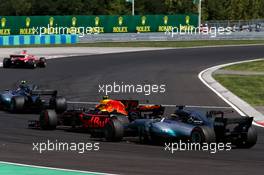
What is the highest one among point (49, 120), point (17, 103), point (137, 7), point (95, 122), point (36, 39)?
point (95, 122)

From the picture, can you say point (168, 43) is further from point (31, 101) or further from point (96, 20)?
point (31, 101)

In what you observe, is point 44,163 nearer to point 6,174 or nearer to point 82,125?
point 6,174

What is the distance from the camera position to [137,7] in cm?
11019

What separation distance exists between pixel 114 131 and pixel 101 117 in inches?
44.3

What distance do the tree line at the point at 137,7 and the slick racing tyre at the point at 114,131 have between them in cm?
8252

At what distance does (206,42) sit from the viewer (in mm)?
73688

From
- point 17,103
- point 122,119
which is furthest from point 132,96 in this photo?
point 122,119

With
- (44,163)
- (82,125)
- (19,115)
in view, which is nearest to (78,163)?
(44,163)

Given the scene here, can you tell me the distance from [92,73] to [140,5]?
71.8 meters

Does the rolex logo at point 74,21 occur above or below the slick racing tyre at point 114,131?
below

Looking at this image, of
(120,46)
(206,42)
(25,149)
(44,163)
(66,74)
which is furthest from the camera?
(206,42)

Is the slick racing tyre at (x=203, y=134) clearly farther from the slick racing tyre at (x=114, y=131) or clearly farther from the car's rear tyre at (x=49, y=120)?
the car's rear tyre at (x=49, y=120)

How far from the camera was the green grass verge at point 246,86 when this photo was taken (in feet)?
91.1

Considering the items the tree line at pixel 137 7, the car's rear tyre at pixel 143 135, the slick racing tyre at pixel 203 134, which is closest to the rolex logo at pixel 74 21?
the tree line at pixel 137 7
